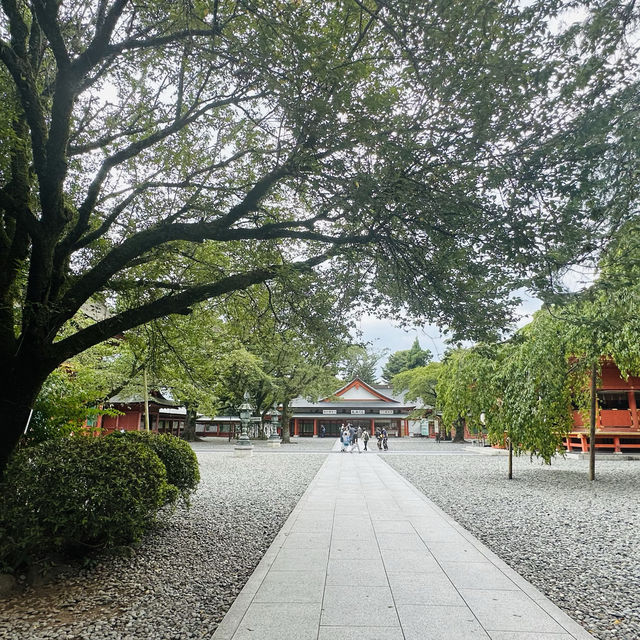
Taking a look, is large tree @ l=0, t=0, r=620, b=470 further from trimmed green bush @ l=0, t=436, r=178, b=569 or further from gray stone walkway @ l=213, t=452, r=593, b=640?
gray stone walkway @ l=213, t=452, r=593, b=640

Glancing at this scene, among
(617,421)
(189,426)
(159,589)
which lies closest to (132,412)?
(189,426)

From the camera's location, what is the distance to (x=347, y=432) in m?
28.3

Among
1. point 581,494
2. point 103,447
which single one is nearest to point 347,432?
point 581,494

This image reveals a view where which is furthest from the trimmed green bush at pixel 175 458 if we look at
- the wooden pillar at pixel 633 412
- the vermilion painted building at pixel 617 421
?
the wooden pillar at pixel 633 412

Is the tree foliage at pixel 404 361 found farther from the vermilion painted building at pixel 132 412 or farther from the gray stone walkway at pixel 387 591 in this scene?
the gray stone walkway at pixel 387 591

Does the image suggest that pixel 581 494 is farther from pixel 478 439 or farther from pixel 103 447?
pixel 478 439

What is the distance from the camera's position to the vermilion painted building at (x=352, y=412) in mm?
51156

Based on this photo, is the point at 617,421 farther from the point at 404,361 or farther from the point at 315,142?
the point at 404,361

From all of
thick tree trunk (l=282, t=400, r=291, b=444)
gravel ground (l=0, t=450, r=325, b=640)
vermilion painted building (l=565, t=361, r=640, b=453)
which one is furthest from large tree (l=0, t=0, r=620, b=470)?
thick tree trunk (l=282, t=400, r=291, b=444)

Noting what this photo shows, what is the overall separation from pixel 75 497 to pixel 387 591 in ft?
9.81

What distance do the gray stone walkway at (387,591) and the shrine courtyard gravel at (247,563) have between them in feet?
0.99

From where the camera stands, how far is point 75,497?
14.1 ft

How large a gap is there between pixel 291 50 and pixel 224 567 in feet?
17.3

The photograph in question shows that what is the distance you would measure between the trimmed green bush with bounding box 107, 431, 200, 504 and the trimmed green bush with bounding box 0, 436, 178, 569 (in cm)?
165
